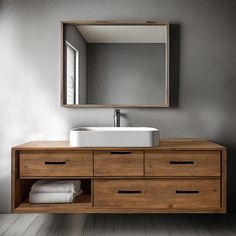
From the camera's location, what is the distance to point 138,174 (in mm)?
2428

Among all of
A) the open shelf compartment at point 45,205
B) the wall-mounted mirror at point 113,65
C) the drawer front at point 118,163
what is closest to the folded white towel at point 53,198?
the open shelf compartment at point 45,205

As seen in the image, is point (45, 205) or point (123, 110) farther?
point (123, 110)

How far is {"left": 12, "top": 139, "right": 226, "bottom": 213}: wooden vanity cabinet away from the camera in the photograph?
242 cm

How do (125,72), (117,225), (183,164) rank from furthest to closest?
(125,72)
(117,225)
(183,164)

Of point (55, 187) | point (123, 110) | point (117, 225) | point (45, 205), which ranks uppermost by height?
point (123, 110)

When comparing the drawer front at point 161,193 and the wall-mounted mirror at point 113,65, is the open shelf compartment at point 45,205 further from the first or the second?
the wall-mounted mirror at point 113,65

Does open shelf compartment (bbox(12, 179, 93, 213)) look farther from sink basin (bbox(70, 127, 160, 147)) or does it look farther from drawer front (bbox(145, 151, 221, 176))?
drawer front (bbox(145, 151, 221, 176))

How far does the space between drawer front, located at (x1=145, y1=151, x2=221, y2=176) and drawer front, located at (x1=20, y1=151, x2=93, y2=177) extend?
0.43 metres

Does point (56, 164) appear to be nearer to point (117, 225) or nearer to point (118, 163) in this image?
point (118, 163)

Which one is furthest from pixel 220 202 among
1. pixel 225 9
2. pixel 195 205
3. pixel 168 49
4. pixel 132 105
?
pixel 225 9

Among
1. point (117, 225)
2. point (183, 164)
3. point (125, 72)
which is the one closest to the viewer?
point (183, 164)

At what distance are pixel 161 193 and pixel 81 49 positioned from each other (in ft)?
4.39

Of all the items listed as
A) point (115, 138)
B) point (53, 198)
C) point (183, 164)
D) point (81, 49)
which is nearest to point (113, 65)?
point (81, 49)

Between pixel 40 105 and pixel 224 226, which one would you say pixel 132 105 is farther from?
pixel 224 226
